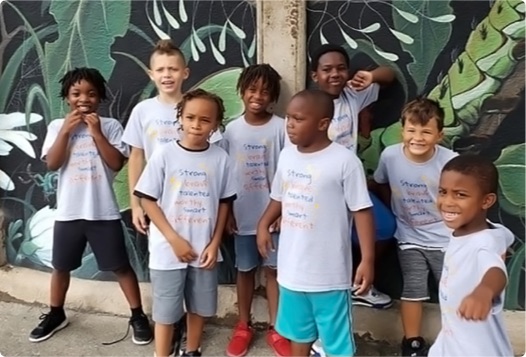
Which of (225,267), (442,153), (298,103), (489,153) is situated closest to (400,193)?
(442,153)

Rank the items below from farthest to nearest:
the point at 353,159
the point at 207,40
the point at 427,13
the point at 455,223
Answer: the point at 207,40, the point at 427,13, the point at 353,159, the point at 455,223

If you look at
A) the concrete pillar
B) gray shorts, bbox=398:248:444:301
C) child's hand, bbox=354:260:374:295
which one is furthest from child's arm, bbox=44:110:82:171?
Answer: gray shorts, bbox=398:248:444:301

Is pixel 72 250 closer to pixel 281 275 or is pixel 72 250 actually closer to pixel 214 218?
pixel 214 218

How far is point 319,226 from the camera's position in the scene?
3010 millimetres

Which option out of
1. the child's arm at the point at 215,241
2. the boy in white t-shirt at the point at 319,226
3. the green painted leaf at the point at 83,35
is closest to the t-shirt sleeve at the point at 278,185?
the boy in white t-shirt at the point at 319,226

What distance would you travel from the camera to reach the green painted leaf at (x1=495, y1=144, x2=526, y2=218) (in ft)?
11.7

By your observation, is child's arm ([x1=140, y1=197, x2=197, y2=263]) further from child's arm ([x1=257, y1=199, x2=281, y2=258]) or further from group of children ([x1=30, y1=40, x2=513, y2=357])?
child's arm ([x1=257, y1=199, x2=281, y2=258])

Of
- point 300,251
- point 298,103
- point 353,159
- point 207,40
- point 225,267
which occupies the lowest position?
point 225,267

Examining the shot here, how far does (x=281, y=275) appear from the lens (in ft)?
10.3

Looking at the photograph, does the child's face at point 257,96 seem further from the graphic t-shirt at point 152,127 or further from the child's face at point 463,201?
the child's face at point 463,201

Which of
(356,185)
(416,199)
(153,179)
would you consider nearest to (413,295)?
(416,199)

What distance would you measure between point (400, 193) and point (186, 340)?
136 cm

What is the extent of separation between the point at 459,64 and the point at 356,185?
3.50 feet

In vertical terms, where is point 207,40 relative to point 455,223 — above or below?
above
